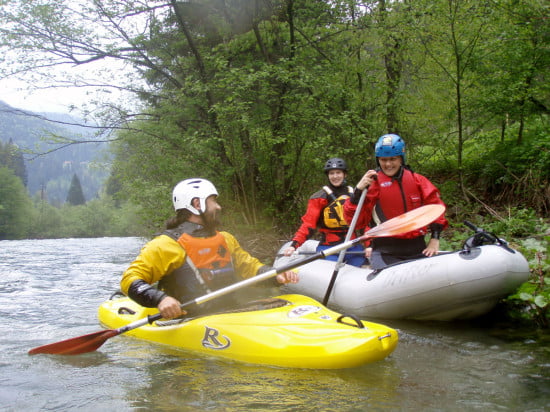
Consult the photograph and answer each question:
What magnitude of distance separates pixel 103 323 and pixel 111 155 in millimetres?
8391

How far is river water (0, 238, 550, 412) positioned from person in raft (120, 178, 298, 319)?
54 cm

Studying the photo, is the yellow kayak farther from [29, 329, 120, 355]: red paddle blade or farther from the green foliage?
the green foliage

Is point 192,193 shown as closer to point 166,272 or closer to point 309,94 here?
point 166,272

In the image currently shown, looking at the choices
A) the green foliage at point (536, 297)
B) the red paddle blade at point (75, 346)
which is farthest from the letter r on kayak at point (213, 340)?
the green foliage at point (536, 297)

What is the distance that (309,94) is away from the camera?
9094 millimetres

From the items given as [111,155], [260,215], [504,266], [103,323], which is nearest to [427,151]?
[260,215]

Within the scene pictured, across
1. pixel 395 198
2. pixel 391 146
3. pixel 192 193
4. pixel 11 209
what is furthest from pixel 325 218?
pixel 11 209

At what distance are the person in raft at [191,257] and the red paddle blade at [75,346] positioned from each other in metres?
0.67

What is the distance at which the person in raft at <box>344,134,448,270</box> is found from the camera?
15.0 feet

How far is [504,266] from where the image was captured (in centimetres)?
407

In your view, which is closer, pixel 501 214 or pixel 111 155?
pixel 501 214

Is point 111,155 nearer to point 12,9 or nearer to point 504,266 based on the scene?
point 12,9

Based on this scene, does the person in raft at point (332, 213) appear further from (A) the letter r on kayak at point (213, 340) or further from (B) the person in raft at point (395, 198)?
(A) the letter r on kayak at point (213, 340)

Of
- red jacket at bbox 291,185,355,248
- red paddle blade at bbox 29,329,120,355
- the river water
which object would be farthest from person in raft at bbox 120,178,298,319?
red jacket at bbox 291,185,355,248
